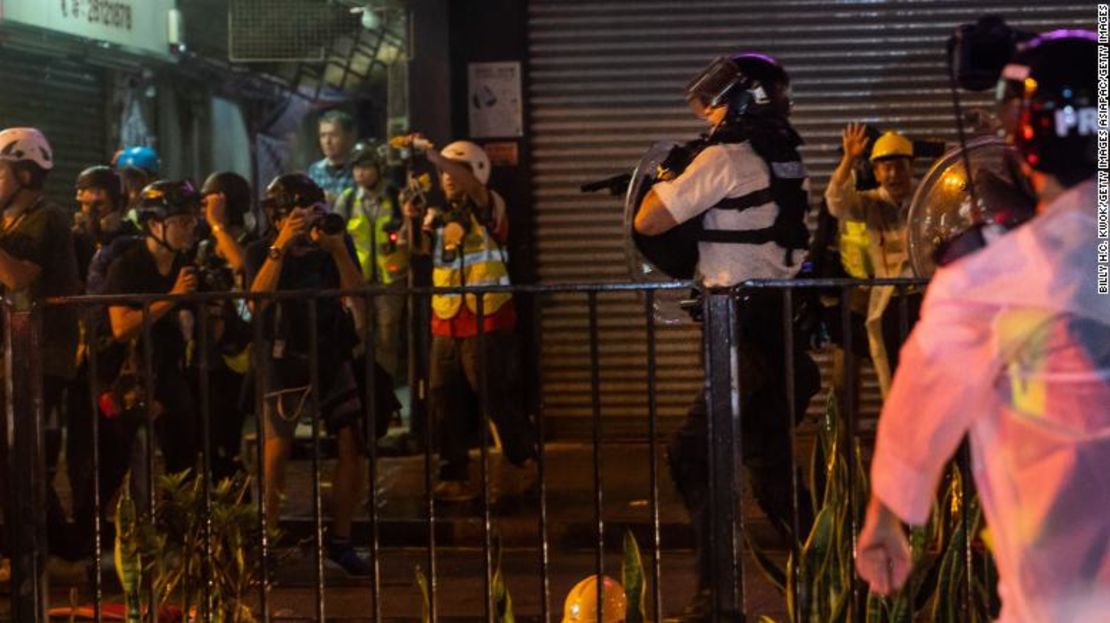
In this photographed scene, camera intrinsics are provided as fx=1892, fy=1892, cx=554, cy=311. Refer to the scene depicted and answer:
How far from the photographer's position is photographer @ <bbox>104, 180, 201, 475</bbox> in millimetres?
8641

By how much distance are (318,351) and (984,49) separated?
15.5ft

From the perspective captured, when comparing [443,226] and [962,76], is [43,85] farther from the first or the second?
[962,76]

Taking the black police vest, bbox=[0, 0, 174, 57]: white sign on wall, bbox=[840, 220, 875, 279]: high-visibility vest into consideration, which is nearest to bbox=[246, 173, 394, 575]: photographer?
the black police vest

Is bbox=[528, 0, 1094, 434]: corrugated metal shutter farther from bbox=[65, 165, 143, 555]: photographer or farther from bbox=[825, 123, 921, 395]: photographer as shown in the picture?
bbox=[65, 165, 143, 555]: photographer

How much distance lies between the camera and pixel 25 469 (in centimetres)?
583

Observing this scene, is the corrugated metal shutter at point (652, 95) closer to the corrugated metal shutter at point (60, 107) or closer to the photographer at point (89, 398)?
the photographer at point (89, 398)

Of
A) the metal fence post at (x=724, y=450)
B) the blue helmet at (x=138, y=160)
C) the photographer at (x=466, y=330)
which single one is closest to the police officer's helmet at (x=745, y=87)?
the metal fence post at (x=724, y=450)

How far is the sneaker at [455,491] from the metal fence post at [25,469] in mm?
4020

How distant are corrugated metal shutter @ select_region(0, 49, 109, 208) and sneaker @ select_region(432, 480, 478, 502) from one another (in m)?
4.33

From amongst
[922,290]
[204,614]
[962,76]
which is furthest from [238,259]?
[962,76]

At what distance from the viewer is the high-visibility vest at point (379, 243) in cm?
1176

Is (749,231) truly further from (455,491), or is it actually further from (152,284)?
(455,491)

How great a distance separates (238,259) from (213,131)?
647 cm

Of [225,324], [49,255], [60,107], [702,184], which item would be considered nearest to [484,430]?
[702,184]
